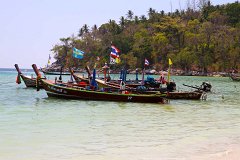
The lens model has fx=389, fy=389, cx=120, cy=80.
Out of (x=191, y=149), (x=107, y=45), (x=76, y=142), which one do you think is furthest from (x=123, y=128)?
(x=107, y=45)

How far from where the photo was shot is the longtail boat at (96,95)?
2848 cm

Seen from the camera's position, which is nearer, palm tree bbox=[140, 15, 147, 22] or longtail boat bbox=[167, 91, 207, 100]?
longtail boat bbox=[167, 91, 207, 100]

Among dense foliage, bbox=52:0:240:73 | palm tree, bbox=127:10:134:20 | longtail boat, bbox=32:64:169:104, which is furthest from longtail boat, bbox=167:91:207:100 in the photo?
palm tree, bbox=127:10:134:20

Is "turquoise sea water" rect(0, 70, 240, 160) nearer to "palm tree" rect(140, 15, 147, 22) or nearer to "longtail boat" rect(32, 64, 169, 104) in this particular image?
"longtail boat" rect(32, 64, 169, 104)

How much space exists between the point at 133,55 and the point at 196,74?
1081 inches

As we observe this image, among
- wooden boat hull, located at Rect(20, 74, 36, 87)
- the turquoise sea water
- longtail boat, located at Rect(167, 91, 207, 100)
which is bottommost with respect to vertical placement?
the turquoise sea water

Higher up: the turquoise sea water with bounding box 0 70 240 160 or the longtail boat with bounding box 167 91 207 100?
the longtail boat with bounding box 167 91 207 100

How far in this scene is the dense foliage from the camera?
4636 inches

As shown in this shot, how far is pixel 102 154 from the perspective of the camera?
38.4 ft

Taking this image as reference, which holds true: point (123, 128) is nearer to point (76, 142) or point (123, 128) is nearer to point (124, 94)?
point (76, 142)

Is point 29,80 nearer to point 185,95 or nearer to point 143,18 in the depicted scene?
point 185,95

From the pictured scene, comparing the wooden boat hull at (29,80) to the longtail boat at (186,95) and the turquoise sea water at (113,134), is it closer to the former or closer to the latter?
the longtail boat at (186,95)

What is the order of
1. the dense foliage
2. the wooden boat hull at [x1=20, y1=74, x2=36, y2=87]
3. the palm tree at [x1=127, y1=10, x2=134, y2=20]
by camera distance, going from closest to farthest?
the wooden boat hull at [x1=20, y1=74, x2=36, y2=87]
the dense foliage
the palm tree at [x1=127, y1=10, x2=134, y2=20]

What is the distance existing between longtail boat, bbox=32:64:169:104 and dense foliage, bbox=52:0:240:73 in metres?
81.7
